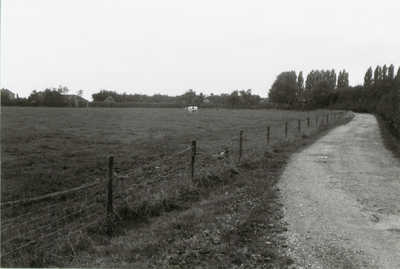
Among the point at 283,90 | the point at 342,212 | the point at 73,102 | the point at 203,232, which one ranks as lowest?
the point at 342,212

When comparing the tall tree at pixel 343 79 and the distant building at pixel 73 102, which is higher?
the tall tree at pixel 343 79

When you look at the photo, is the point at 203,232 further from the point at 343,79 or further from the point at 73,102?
the point at 343,79

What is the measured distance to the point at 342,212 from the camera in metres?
7.03

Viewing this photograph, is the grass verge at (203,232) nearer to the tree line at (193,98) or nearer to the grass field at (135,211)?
the grass field at (135,211)

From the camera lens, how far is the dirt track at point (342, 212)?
502 centimetres

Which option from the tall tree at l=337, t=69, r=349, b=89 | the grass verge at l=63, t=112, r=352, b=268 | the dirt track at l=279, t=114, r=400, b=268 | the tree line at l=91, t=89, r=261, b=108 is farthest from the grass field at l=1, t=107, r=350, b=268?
the tall tree at l=337, t=69, r=349, b=89

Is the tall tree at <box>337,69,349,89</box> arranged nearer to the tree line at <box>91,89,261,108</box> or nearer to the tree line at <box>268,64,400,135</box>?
the tree line at <box>268,64,400,135</box>

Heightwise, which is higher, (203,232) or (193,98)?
(193,98)

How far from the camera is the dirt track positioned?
5020 millimetres

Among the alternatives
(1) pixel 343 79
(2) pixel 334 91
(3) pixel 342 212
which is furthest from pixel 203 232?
(1) pixel 343 79

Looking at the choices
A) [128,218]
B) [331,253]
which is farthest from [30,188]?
[331,253]

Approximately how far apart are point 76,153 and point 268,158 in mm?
8602

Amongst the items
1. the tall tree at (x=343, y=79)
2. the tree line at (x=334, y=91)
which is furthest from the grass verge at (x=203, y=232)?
the tall tree at (x=343, y=79)

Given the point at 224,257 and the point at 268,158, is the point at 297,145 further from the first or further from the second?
the point at 224,257
